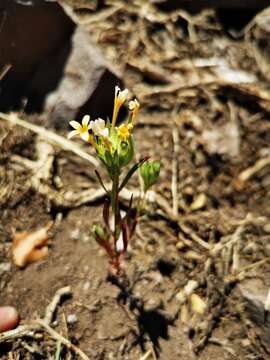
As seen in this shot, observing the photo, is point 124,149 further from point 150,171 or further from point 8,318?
point 8,318

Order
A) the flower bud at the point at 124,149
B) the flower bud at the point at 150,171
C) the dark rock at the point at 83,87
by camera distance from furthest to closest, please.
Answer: the dark rock at the point at 83,87
the flower bud at the point at 150,171
the flower bud at the point at 124,149

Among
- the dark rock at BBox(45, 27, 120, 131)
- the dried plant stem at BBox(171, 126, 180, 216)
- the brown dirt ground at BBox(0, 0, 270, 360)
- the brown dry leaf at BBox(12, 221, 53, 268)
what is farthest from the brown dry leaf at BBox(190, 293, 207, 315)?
the dark rock at BBox(45, 27, 120, 131)

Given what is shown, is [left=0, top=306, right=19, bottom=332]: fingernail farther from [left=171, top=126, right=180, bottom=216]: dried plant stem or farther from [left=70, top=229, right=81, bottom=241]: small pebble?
[left=171, top=126, right=180, bottom=216]: dried plant stem

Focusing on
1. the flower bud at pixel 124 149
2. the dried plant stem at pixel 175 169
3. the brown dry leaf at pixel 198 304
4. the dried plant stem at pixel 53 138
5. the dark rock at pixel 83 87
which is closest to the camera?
the flower bud at pixel 124 149

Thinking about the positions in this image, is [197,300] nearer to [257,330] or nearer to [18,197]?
[257,330]

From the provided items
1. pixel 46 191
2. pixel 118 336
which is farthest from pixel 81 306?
pixel 46 191

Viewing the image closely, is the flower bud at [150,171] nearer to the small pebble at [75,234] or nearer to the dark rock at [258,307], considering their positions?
the small pebble at [75,234]

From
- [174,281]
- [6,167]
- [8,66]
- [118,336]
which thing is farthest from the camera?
[8,66]

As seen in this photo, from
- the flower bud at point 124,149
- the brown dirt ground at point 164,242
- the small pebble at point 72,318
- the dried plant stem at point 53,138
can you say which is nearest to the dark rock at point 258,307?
the brown dirt ground at point 164,242
